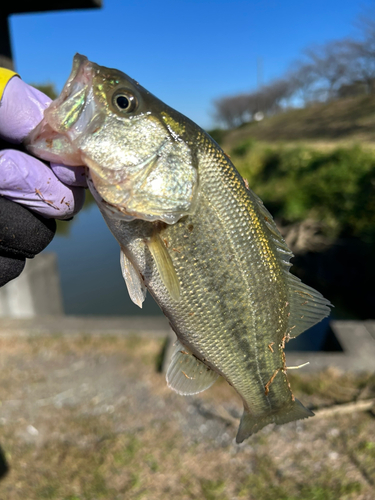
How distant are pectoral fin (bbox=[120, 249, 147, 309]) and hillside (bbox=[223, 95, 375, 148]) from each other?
1470cm

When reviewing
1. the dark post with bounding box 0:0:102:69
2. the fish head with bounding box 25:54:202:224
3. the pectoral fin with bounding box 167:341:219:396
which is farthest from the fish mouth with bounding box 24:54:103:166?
the dark post with bounding box 0:0:102:69

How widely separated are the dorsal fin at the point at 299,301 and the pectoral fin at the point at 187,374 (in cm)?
50

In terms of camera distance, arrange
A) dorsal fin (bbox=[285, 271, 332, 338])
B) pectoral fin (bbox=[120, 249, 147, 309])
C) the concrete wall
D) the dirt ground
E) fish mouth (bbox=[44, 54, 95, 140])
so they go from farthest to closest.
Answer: the concrete wall, the dirt ground, dorsal fin (bbox=[285, 271, 332, 338]), pectoral fin (bbox=[120, 249, 147, 309]), fish mouth (bbox=[44, 54, 95, 140])

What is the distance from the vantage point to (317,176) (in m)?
12.3

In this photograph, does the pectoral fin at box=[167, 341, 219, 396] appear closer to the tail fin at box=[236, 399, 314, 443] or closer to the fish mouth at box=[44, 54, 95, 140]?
the tail fin at box=[236, 399, 314, 443]

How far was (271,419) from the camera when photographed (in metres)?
1.86

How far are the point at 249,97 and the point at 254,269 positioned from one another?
6124 cm

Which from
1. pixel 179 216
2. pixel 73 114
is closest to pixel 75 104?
pixel 73 114

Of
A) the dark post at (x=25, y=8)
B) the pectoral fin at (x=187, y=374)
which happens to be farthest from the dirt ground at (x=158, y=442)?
the dark post at (x=25, y=8)

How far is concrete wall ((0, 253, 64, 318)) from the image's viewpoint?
283 inches

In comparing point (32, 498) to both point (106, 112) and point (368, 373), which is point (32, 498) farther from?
point (368, 373)

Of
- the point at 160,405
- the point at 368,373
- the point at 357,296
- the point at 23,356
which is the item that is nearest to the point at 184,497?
the point at 160,405

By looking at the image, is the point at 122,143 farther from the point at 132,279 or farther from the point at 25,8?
the point at 25,8

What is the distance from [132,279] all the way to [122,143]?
0.62m
